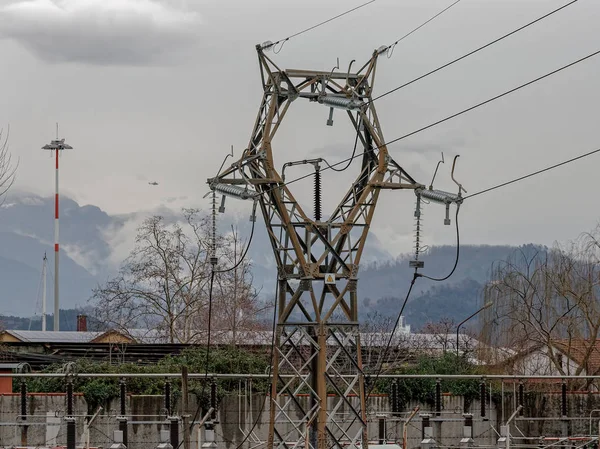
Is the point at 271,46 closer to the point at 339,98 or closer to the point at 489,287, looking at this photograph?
the point at 339,98

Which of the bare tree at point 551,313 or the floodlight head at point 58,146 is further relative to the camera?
the floodlight head at point 58,146

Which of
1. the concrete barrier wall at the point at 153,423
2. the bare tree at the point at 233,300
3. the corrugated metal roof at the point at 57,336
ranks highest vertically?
the bare tree at the point at 233,300

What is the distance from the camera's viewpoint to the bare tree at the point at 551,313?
161 feet

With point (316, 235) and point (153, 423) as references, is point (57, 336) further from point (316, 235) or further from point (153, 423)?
point (316, 235)

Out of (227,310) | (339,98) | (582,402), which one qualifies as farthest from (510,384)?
(227,310)

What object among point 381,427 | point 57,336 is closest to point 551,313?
point 381,427

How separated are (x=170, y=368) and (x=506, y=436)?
1306 centimetres

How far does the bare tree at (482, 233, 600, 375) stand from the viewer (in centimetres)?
4894

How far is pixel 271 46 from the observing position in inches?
1126

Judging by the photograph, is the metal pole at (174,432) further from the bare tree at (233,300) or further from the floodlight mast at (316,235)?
the bare tree at (233,300)

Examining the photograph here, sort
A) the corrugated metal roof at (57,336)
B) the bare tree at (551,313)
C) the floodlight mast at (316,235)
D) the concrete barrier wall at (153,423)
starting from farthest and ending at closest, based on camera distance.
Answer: the corrugated metal roof at (57,336) → the bare tree at (551,313) → the concrete barrier wall at (153,423) → the floodlight mast at (316,235)

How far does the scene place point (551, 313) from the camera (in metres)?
53.0

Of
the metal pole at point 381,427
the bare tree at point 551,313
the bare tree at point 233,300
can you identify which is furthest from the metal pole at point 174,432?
the bare tree at point 233,300

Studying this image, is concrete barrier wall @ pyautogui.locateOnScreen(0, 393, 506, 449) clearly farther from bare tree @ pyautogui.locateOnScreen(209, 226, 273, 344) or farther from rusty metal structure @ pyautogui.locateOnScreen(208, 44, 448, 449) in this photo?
bare tree @ pyautogui.locateOnScreen(209, 226, 273, 344)
